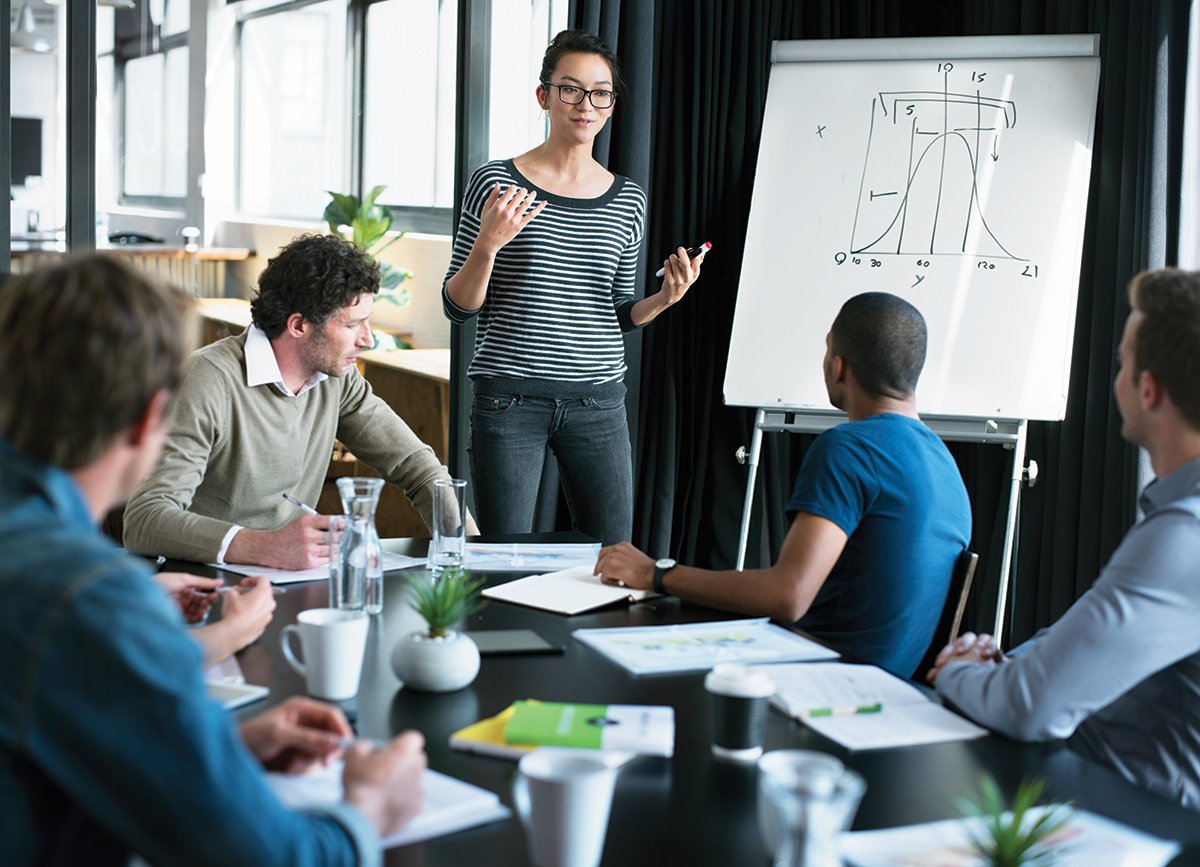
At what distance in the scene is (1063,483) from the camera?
11.3ft

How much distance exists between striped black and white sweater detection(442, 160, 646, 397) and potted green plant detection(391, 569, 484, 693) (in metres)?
1.45

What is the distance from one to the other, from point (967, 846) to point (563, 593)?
2.99 ft

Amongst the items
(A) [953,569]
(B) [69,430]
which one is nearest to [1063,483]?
(A) [953,569]

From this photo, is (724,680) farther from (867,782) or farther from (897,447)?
(897,447)

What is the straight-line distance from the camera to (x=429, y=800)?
1.09 metres

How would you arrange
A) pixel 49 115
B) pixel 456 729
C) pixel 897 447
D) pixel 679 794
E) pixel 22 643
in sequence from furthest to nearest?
1. pixel 49 115
2. pixel 897 447
3. pixel 456 729
4. pixel 679 794
5. pixel 22 643

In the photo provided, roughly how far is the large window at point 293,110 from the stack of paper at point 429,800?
507 centimetres

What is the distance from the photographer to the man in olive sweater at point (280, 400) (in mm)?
2234

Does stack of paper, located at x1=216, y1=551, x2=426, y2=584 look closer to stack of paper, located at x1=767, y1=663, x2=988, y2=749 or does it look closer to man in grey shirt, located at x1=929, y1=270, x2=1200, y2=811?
stack of paper, located at x1=767, y1=663, x2=988, y2=749

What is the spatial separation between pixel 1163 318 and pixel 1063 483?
84.1 inches

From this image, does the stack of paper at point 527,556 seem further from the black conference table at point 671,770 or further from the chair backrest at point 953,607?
the chair backrest at point 953,607

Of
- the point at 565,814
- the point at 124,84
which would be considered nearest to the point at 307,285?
the point at 565,814

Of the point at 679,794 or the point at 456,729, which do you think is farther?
the point at 456,729

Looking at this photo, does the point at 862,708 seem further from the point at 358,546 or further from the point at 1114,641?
the point at 358,546
